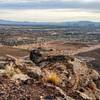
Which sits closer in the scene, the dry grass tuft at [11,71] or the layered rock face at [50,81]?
the layered rock face at [50,81]

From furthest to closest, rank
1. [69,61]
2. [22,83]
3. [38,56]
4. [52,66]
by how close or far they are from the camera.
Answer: [38,56] < [69,61] < [52,66] < [22,83]

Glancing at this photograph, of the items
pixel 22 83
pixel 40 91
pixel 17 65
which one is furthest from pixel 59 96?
pixel 17 65

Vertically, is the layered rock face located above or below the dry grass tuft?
below

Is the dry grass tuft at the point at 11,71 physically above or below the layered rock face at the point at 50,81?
above

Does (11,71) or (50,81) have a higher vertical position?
(11,71)

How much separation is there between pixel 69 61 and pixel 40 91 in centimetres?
614

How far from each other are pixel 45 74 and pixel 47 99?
11.6 feet

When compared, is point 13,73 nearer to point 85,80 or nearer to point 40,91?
point 40,91

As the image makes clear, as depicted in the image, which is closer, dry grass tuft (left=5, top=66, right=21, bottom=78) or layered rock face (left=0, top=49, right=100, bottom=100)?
layered rock face (left=0, top=49, right=100, bottom=100)

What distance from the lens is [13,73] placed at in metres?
14.4

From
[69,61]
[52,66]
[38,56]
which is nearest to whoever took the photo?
[52,66]

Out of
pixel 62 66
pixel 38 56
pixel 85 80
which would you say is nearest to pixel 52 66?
pixel 62 66

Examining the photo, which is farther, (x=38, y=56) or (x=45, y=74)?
(x=38, y=56)

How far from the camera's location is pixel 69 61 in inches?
730
